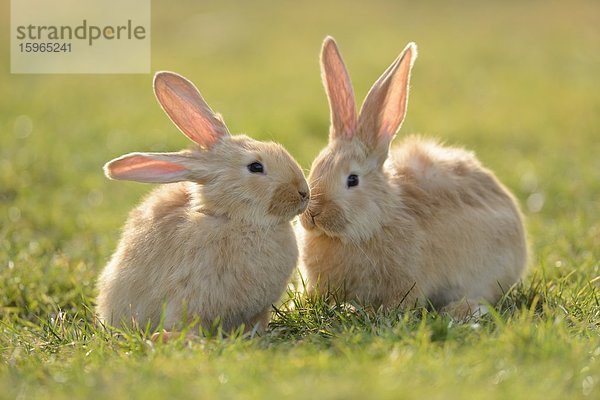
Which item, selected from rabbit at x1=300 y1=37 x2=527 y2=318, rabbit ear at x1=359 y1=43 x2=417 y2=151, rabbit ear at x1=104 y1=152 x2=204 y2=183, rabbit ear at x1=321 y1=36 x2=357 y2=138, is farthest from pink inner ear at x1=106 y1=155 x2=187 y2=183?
rabbit ear at x1=359 y1=43 x2=417 y2=151

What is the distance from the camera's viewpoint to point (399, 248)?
457cm

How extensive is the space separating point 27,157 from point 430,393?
5939 millimetres

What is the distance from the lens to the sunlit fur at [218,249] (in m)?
4.03

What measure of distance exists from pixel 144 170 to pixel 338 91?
1295mm

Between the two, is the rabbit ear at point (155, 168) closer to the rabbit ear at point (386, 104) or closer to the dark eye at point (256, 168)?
the dark eye at point (256, 168)

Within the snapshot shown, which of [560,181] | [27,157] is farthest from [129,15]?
[560,181]

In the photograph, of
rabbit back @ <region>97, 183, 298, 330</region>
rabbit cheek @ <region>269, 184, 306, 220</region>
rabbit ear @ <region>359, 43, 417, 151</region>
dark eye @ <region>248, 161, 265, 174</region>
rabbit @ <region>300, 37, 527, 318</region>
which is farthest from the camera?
rabbit ear @ <region>359, 43, 417, 151</region>

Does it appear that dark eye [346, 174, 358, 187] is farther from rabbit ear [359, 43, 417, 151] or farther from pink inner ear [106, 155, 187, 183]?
pink inner ear [106, 155, 187, 183]

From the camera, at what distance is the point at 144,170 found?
4.17 m

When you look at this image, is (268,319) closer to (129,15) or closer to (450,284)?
(450,284)

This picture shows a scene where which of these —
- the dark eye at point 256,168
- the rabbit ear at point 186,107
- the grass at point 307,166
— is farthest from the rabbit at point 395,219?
the rabbit ear at point 186,107

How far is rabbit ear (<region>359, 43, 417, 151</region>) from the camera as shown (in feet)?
15.5

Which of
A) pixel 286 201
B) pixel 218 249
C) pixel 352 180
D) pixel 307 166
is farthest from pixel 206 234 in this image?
pixel 307 166

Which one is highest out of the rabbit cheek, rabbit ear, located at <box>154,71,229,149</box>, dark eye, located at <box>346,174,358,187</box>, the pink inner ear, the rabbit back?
rabbit ear, located at <box>154,71,229,149</box>
